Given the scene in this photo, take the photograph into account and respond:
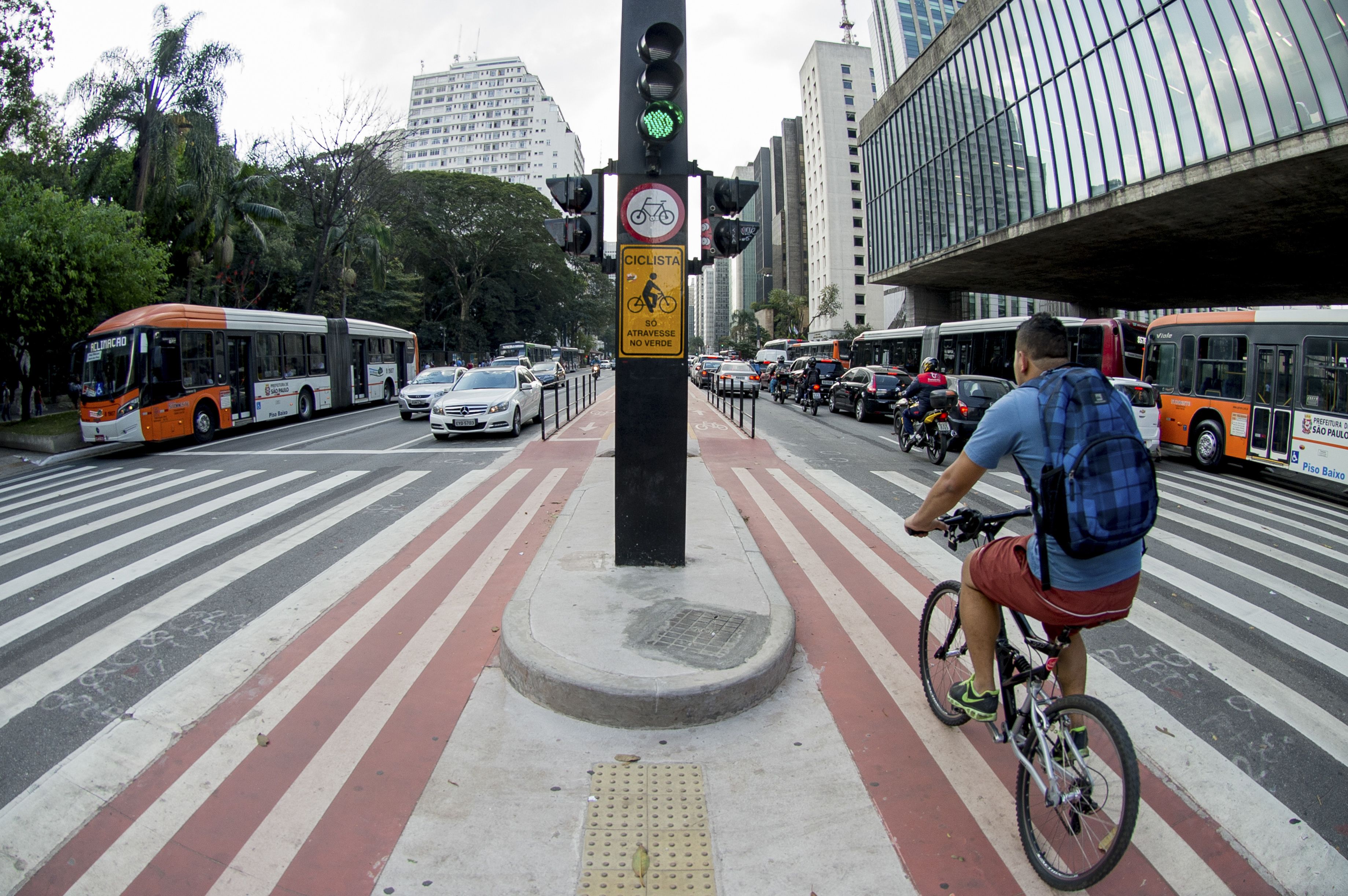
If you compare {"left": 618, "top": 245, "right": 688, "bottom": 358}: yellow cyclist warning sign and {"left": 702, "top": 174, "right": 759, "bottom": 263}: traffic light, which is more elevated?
{"left": 702, "top": 174, "right": 759, "bottom": 263}: traffic light

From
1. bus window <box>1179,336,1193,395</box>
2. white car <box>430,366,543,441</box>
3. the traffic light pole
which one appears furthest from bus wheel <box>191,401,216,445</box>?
bus window <box>1179,336,1193,395</box>

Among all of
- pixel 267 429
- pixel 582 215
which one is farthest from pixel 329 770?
pixel 267 429

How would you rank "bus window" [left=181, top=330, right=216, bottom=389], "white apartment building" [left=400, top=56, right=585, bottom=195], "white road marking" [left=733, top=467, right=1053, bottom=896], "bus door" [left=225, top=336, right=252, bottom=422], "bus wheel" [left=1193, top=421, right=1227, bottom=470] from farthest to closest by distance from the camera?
"white apartment building" [left=400, top=56, right=585, bottom=195], "bus door" [left=225, top=336, right=252, bottom=422], "bus window" [left=181, top=330, right=216, bottom=389], "bus wheel" [left=1193, top=421, right=1227, bottom=470], "white road marking" [left=733, top=467, right=1053, bottom=896]

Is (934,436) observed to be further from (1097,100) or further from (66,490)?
(1097,100)

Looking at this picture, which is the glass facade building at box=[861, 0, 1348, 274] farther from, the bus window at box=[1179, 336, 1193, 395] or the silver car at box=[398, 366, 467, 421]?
the silver car at box=[398, 366, 467, 421]

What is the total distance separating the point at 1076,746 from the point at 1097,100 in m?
31.7

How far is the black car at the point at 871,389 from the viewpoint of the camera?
21312 millimetres

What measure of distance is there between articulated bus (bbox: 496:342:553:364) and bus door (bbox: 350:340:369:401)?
21.9 metres

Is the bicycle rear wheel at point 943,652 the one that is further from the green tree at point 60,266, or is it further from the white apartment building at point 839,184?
the white apartment building at point 839,184

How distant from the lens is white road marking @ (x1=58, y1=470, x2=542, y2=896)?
2740mm

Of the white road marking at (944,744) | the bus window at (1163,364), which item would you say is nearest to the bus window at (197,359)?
the white road marking at (944,744)

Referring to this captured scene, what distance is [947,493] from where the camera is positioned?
3.01 m

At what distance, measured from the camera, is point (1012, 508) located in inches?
374

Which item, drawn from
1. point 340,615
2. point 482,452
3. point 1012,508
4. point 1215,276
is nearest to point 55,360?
point 482,452
